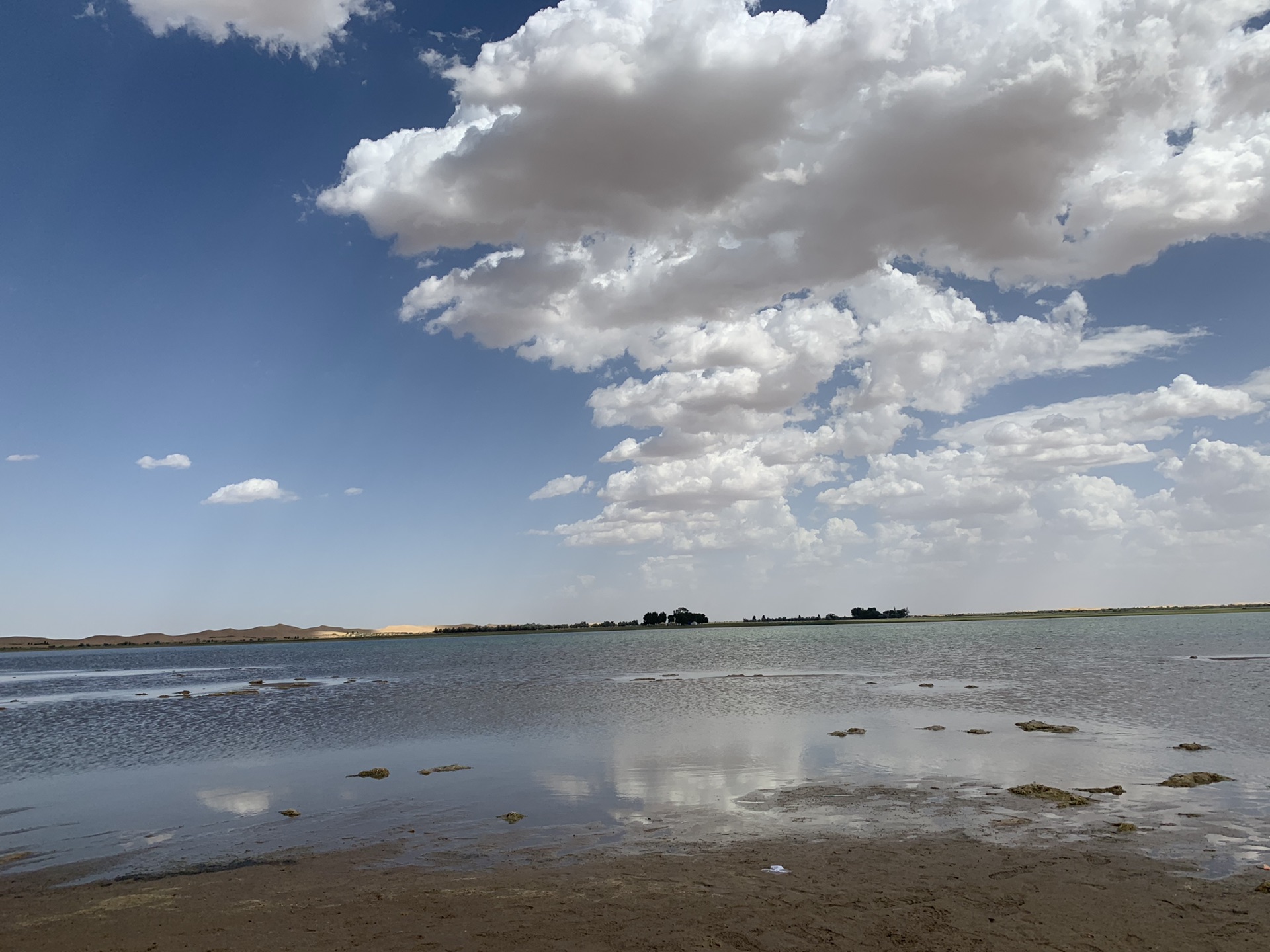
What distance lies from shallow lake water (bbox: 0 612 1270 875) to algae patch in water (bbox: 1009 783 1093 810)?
627 millimetres

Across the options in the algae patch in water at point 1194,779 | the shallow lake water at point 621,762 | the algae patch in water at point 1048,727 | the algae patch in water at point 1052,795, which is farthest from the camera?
the algae patch in water at point 1048,727

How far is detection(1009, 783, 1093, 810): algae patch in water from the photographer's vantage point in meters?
20.9

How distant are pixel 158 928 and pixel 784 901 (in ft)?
35.5

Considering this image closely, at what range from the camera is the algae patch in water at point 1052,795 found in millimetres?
20922

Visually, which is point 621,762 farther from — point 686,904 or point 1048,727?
point 1048,727

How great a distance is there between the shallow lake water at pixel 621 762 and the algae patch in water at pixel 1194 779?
0.48 m

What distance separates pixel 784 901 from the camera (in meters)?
14.1

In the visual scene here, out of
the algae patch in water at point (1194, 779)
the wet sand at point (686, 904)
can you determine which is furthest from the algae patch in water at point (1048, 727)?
the wet sand at point (686, 904)

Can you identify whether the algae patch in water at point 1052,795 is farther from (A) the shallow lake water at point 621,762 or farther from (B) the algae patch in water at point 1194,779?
(B) the algae patch in water at point 1194,779

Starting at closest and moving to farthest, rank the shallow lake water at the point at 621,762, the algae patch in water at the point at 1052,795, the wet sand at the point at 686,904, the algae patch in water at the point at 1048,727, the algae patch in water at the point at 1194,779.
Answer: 1. the wet sand at the point at 686,904
2. the shallow lake water at the point at 621,762
3. the algae patch in water at the point at 1052,795
4. the algae patch in water at the point at 1194,779
5. the algae patch in water at the point at 1048,727

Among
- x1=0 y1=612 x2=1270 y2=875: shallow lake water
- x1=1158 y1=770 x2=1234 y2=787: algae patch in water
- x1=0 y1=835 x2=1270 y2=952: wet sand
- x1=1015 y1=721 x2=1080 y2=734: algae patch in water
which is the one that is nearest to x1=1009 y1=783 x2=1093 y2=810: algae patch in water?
x1=0 y1=612 x2=1270 y2=875: shallow lake water

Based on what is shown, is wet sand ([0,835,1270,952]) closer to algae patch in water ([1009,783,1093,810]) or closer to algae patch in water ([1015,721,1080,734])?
algae patch in water ([1009,783,1093,810])

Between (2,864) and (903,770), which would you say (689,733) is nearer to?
(903,770)

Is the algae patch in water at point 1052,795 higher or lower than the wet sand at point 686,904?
lower
